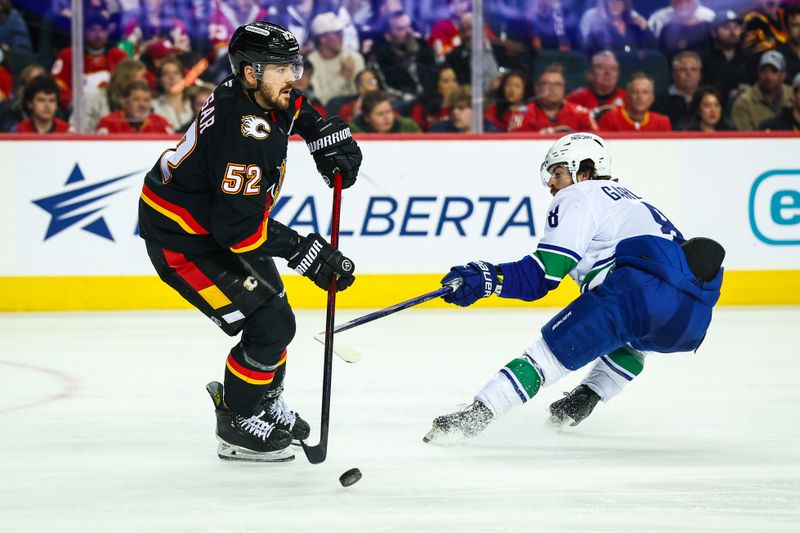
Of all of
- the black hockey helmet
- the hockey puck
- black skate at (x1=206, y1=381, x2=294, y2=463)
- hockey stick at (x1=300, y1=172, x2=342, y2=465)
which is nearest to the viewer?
the hockey puck

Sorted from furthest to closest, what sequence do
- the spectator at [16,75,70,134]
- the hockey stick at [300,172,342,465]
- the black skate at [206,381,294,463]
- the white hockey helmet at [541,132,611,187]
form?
the spectator at [16,75,70,134] < the white hockey helmet at [541,132,611,187] < the black skate at [206,381,294,463] < the hockey stick at [300,172,342,465]

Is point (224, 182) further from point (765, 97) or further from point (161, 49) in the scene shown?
point (765, 97)

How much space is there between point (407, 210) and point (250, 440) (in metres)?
3.58

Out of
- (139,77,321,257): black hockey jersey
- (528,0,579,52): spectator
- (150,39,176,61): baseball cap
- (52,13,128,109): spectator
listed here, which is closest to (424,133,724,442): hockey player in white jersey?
(139,77,321,257): black hockey jersey

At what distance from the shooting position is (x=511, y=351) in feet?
18.6

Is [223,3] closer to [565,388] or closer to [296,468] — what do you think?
[565,388]

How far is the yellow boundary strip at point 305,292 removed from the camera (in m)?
6.91

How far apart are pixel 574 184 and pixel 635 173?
3488mm

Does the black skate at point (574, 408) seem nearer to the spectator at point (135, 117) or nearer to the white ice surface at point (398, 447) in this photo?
the white ice surface at point (398, 447)

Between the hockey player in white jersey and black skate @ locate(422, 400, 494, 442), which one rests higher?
the hockey player in white jersey

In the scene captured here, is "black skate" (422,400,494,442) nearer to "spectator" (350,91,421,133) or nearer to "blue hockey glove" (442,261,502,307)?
"blue hockey glove" (442,261,502,307)

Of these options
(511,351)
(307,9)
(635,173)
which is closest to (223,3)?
(307,9)

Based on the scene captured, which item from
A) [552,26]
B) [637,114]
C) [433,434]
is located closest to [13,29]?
[552,26]

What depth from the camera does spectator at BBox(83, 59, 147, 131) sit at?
7.15 m
